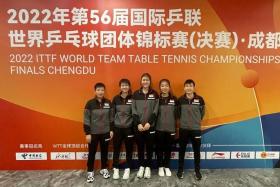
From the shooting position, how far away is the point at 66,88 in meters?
3.54

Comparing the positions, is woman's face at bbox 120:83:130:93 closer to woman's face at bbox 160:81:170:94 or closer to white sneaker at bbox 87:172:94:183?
woman's face at bbox 160:81:170:94

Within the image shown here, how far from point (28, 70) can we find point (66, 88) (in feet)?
1.65

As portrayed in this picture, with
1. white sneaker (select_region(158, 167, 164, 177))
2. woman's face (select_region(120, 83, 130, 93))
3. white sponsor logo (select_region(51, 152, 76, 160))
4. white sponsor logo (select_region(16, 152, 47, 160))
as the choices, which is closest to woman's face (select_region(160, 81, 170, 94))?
woman's face (select_region(120, 83, 130, 93))

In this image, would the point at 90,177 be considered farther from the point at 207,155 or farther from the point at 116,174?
the point at 207,155

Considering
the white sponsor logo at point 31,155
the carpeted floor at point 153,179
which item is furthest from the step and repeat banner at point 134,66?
the carpeted floor at point 153,179

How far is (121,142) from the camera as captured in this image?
11.4 ft

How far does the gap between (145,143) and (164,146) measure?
9.2 inches

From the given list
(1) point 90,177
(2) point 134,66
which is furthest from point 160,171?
(2) point 134,66

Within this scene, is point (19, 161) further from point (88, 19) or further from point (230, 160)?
point (230, 160)

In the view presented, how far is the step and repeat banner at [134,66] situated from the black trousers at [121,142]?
0.20 m

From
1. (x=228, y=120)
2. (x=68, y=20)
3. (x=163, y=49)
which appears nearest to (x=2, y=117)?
(x=68, y=20)

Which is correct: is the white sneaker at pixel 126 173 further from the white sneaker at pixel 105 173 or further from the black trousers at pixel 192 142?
the black trousers at pixel 192 142

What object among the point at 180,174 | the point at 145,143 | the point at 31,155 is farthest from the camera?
the point at 31,155

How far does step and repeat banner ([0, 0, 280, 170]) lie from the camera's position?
345 cm
